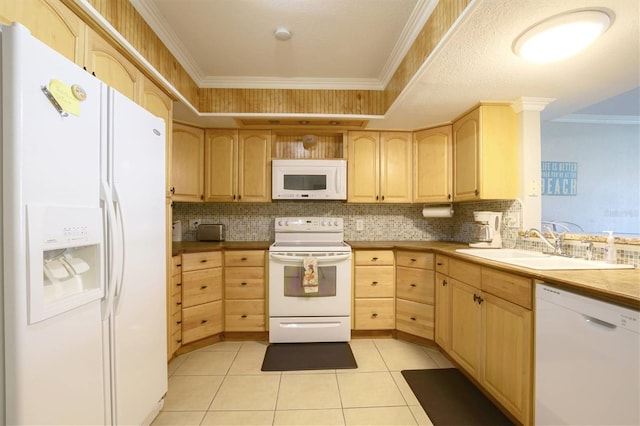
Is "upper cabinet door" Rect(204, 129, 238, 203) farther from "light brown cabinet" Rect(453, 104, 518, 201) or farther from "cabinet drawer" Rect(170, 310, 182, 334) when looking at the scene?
"light brown cabinet" Rect(453, 104, 518, 201)

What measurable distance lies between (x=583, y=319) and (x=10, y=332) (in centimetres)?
199

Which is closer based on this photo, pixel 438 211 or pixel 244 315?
pixel 244 315

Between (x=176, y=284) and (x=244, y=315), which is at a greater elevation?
(x=176, y=284)

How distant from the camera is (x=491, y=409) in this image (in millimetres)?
1614

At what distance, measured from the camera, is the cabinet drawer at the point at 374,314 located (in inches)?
99.7

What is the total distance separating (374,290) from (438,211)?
1101 millimetres

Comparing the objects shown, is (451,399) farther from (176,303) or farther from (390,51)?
(390,51)

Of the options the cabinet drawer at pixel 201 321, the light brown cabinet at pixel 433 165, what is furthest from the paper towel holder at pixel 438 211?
the cabinet drawer at pixel 201 321

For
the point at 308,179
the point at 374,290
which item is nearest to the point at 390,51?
the point at 308,179

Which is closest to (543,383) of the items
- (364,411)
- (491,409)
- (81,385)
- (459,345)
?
(491,409)

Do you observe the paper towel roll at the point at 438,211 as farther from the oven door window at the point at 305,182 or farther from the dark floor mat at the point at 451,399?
the dark floor mat at the point at 451,399

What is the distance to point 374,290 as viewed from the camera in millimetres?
2555

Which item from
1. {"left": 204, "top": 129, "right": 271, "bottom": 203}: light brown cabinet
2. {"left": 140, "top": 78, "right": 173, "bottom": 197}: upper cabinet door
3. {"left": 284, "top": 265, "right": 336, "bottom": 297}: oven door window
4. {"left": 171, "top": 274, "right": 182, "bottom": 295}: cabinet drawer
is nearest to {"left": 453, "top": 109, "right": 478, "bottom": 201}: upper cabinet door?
{"left": 284, "top": 265, "right": 336, "bottom": 297}: oven door window

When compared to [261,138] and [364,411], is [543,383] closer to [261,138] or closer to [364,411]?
[364,411]
